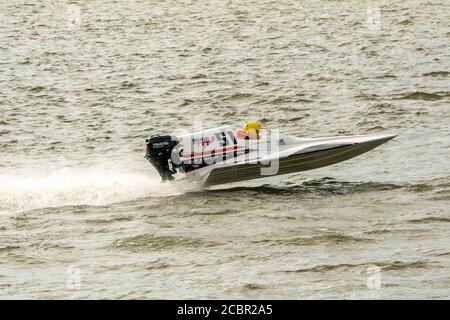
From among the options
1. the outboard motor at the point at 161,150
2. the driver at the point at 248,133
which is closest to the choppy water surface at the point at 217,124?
the outboard motor at the point at 161,150

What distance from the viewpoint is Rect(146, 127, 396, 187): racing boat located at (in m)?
17.2

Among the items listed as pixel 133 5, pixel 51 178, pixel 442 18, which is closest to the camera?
pixel 51 178

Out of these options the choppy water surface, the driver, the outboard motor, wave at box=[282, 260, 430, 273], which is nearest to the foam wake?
the choppy water surface

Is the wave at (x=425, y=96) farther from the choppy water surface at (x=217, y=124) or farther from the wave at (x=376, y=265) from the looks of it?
the wave at (x=376, y=265)

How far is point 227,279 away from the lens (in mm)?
12812

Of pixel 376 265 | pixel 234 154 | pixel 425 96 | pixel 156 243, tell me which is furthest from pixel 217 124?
pixel 376 265

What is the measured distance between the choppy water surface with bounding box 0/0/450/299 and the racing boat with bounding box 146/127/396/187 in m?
0.39

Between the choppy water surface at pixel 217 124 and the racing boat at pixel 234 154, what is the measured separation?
0.39 metres

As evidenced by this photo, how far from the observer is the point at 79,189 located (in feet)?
58.5

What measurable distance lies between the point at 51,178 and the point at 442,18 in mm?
20004

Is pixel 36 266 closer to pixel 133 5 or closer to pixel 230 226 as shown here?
pixel 230 226

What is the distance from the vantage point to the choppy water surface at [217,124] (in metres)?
13.1

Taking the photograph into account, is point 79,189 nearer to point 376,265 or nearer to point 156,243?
point 156,243
